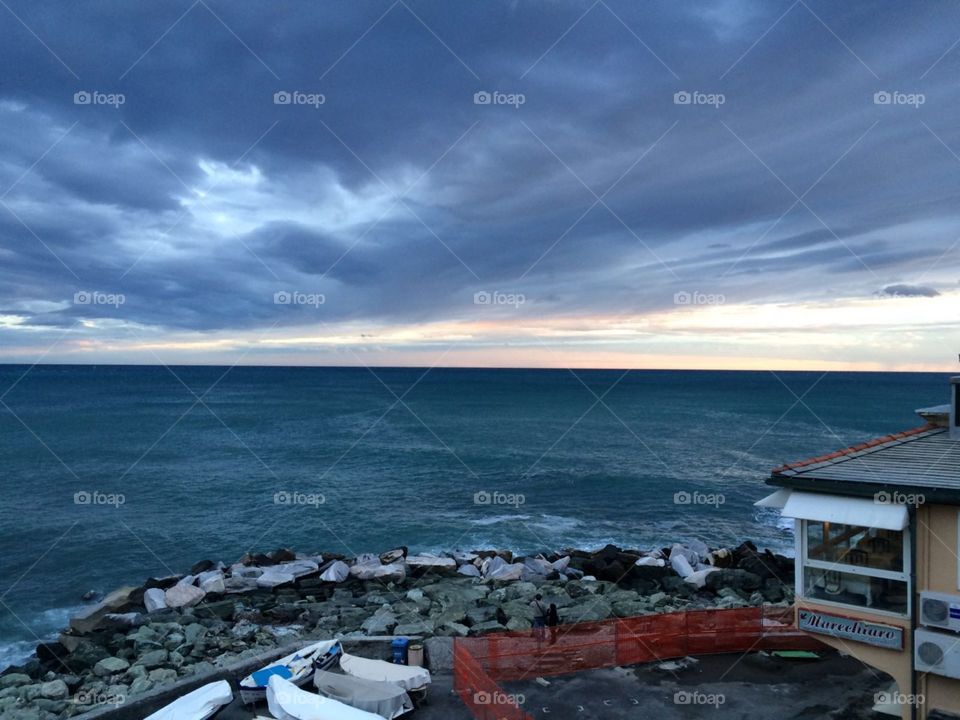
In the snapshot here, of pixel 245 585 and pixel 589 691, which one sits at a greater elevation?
pixel 589 691

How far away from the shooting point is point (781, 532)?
136ft

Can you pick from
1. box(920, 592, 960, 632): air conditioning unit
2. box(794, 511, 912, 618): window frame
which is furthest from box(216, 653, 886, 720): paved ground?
box(920, 592, 960, 632): air conditioning unit

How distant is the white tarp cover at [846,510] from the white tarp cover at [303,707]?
8.58 m

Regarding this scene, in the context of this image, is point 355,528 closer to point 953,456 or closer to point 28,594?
point 28,594

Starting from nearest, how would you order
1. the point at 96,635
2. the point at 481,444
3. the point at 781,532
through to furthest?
1. the point at 96,635
2. the point at 781,532
3. the point at 481,444

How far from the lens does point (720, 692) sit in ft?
45.0

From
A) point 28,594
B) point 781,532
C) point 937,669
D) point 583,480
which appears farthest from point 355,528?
point 937,669

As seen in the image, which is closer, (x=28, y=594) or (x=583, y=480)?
(x=28, y=594)

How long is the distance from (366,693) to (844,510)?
958 centimetres

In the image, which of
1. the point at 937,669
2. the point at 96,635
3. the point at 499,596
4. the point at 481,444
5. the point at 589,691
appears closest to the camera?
the point at 937,669

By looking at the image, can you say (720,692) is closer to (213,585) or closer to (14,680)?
(14,680)

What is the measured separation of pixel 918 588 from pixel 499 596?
18232 millimetres
